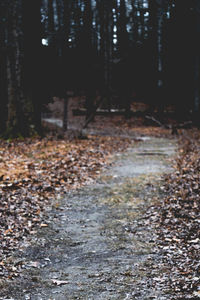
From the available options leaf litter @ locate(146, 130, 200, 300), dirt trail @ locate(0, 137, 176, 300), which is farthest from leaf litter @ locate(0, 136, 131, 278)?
leaf litter @ locate(146, 130, 200, 300)

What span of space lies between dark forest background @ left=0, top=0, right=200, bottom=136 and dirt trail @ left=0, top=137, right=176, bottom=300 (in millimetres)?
9085

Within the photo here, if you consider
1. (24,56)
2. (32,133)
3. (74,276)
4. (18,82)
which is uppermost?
(24,56)

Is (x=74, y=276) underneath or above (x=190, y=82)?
underneath

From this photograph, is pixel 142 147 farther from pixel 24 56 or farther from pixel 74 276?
pixel 74 276

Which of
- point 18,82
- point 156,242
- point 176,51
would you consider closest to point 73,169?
point 156,242

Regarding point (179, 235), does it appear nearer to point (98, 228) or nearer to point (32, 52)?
point (98, 228)

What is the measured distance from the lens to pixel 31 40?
59.2 feet

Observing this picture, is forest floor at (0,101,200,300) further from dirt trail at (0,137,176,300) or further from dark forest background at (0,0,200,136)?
dark forest background at (0,0,200,136)

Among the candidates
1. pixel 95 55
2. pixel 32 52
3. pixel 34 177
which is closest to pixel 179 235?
pixel 34 177

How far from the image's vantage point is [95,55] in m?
36.4

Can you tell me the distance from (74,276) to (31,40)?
1502cm

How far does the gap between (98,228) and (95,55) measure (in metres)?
31.5

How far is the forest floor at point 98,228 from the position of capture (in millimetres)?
4465

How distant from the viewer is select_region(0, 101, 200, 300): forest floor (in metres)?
4.46
